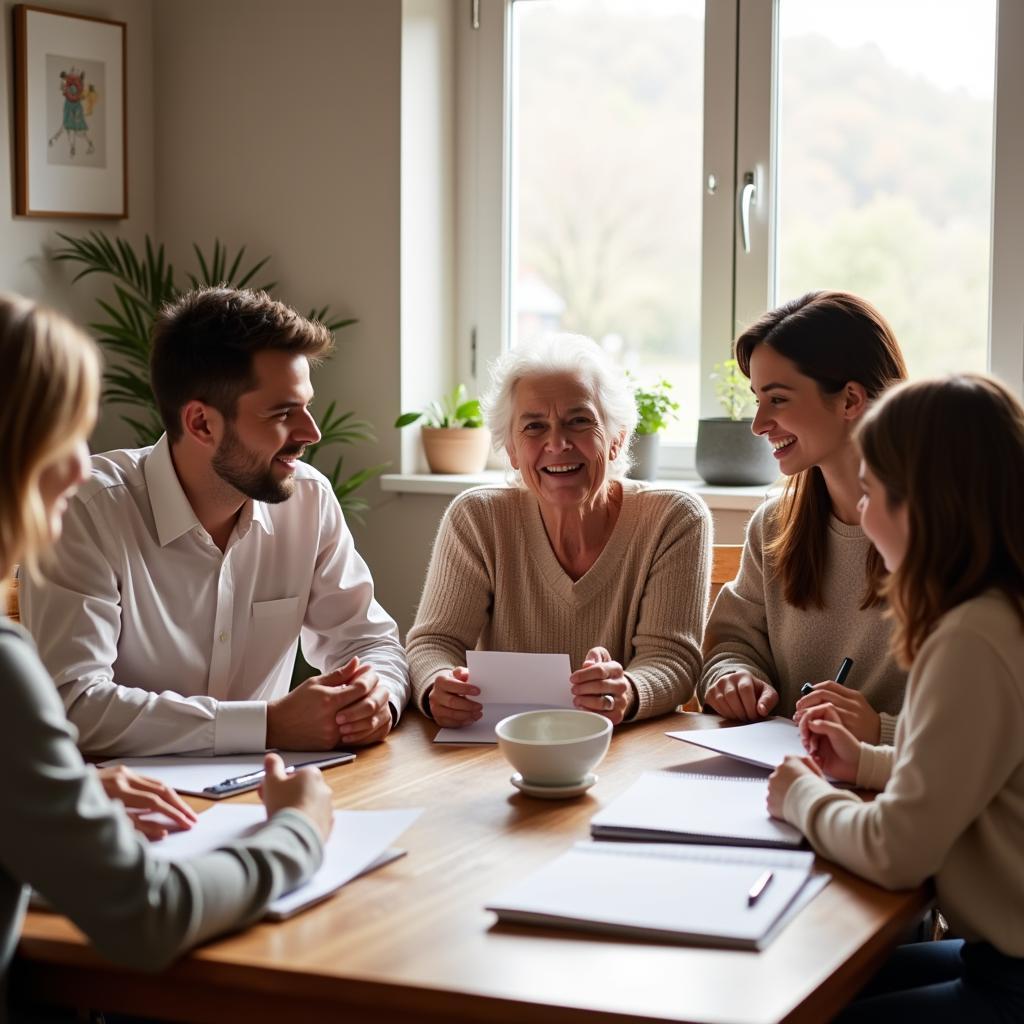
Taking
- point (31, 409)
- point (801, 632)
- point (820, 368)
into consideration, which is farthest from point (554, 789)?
point (820, 368)

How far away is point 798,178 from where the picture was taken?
11.6ft

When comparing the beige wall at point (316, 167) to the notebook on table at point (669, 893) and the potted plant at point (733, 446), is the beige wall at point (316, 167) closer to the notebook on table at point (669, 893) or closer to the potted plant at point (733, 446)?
the potted plant at point (733, 446)

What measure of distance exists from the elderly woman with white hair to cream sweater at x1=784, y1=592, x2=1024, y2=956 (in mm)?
850

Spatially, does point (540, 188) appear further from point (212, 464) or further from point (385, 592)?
point (212, 464)

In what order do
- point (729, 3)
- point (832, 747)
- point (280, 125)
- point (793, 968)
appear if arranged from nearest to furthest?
point (793, 968)
point (832, 747)
point (729, 3)
point (280, 125)

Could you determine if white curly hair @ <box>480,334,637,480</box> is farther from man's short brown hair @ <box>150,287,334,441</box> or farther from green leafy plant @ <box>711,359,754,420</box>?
green leafy plant @ <box>711,359,754,420</box>

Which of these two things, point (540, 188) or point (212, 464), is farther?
point (540, 188)

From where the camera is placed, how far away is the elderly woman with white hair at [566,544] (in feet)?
7.56

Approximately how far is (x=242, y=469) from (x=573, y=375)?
0.60 metres

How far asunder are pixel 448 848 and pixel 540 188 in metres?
2.70

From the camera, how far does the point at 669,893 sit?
1.31 m

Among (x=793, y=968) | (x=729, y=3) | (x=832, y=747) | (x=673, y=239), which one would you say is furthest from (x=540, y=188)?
(x=793, y=968)

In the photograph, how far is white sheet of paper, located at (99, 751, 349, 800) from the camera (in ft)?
5.56

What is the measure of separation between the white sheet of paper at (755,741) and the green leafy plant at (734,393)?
1568 mm
